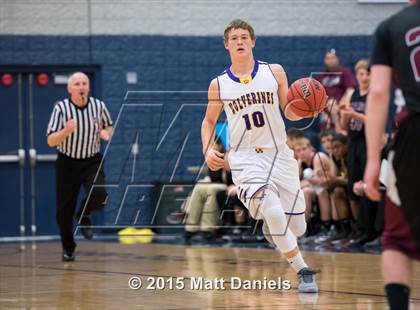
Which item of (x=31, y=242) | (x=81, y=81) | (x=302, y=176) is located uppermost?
(x=81, y=81)

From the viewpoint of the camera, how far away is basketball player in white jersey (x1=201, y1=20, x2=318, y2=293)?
8.30 meters

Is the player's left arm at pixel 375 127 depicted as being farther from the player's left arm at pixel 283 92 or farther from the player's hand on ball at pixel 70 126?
the player's hand on ball at pixel 70 126

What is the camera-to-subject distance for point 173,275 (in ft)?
33.1

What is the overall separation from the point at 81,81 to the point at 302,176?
4293 millimetres

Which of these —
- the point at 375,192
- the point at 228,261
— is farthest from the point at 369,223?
the point at 375,192

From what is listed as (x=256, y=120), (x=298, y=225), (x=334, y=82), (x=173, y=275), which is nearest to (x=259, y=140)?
(x=256, y=120)

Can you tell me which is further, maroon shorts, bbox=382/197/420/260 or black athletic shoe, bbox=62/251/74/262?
black athletic shoe, bbox=62/251/74/262

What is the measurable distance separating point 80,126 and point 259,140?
170 inches

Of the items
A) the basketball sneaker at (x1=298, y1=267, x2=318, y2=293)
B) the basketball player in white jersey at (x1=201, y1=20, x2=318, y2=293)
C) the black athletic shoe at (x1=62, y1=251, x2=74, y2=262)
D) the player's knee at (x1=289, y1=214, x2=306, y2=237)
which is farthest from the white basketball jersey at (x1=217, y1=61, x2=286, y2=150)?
the black athletic shoe at (x1=62, y1=251, x2=74, y2=262)

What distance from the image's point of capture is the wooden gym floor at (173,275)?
7.73 meters

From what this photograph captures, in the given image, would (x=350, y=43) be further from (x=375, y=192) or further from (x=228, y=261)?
(x=375, y=192)

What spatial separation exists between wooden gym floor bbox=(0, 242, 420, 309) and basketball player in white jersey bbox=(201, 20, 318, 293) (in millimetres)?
526

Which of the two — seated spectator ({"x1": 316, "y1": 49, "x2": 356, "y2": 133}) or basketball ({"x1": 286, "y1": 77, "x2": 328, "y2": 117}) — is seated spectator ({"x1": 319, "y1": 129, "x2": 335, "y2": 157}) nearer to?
seated spectator ({"x1": 316, "y1": 49, "x2": 356, "y2": 133})

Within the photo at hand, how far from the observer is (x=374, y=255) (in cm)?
1255
